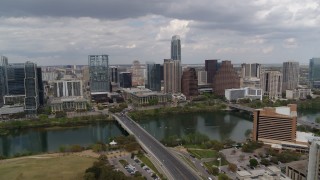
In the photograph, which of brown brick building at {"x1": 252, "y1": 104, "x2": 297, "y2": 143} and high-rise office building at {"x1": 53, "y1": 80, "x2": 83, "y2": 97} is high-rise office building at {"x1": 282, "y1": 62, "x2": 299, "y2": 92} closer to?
brown brick building at {"x1": 252, "y1": 104, "x2": 297, "y2": 143}

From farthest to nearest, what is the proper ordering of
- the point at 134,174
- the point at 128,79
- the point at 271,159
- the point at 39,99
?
the point at 128,79
the point at 39,99
the point at 271,159
the point at 134,174

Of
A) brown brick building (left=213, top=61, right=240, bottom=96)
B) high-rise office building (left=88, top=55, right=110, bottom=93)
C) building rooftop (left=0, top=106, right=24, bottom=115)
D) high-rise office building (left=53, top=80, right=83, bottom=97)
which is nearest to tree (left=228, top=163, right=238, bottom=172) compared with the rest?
building rooftop (left=0, top=106, right=24, bottom=115)

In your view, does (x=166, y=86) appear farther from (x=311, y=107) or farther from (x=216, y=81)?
(x=311, y=107)

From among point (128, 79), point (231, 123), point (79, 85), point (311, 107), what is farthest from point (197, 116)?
point (128, 79)

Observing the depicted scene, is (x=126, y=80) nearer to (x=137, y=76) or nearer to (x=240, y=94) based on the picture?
(x=137, y=76)

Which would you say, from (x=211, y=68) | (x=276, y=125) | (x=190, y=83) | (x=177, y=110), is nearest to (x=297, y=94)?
(x=190, y=83)

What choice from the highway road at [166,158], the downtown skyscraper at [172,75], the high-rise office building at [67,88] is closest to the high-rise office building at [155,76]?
the downtown skyscraper at [172,75]
